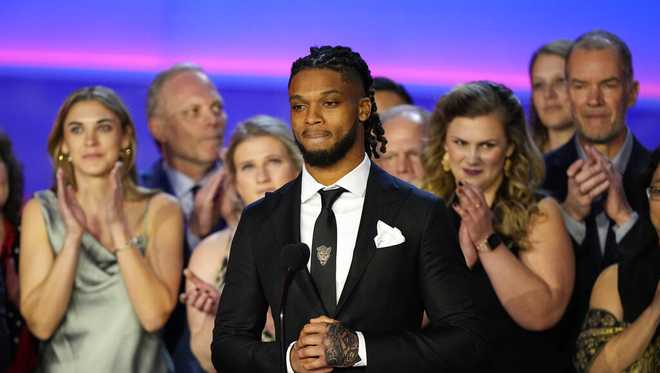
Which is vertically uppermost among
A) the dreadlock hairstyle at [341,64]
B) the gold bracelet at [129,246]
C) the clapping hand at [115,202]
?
the dreadlock hairstyle at [341,64]

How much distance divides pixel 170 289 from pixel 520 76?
6.87 ft

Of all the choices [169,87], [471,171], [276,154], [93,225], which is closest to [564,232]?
[471,171]

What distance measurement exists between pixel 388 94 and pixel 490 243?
141 centimetres

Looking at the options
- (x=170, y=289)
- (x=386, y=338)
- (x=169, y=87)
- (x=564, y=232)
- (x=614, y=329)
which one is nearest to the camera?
(x=386, y=338)

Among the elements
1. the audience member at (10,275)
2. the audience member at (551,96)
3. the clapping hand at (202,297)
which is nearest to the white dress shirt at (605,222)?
the audience member at (551,96)

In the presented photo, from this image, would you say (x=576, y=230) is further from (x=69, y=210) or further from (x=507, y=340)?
(x=69, y=210)

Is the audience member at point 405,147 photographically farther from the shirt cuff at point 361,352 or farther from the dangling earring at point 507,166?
the shirt cuff at point 361,352

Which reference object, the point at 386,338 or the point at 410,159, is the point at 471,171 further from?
the point at 386,338

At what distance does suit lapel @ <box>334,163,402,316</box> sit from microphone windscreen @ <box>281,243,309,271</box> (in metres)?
0.13

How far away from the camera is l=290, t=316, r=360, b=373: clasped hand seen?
94.0 inches

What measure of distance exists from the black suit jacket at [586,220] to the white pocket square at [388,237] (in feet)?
5.33

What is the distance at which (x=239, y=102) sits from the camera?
5664mm

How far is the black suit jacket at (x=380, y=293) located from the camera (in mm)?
2486

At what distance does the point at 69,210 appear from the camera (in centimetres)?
424
